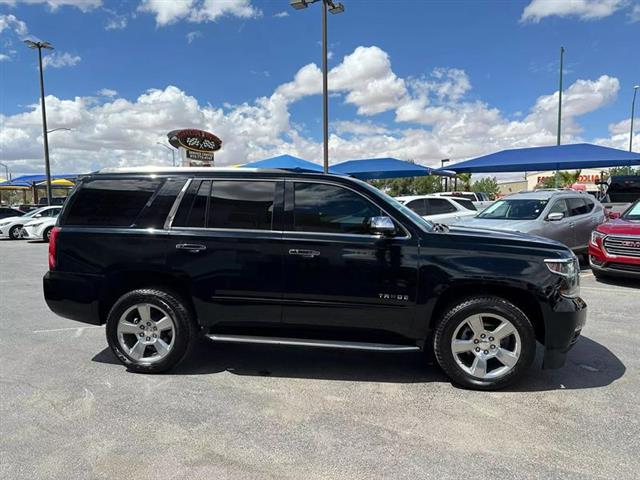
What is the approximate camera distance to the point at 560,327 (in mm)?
3652

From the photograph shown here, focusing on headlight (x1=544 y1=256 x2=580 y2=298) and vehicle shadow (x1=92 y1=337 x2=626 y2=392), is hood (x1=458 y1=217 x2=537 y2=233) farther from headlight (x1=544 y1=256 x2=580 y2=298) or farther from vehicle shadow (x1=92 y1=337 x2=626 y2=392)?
headlight (x1=544 y1=256 x2=580 y2=298)

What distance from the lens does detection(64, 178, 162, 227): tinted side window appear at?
13.7ft

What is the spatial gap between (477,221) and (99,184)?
312 inches

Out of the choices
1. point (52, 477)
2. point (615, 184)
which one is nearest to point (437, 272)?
point (52, 477)

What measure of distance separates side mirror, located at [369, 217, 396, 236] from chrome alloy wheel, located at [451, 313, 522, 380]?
955 mm

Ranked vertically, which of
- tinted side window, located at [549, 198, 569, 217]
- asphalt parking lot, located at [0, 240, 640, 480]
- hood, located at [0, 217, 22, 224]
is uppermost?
tinted side window, located at [549, 198, 569, 217]

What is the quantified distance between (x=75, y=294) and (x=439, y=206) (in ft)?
34.7

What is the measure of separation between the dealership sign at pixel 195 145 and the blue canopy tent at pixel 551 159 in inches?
414

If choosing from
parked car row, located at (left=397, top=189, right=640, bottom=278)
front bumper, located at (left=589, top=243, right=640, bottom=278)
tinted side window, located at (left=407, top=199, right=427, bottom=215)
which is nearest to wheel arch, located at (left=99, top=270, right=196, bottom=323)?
parked car row, located at (left=397, top=189, right=640, bottom=278)

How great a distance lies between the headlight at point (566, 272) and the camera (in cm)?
369

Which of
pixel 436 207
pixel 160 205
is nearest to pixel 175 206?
pixel 160 205

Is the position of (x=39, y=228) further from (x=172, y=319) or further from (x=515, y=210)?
(x=515, y=210)

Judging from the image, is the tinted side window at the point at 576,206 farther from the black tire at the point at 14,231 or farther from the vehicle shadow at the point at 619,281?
the black tire at the point at 14,231

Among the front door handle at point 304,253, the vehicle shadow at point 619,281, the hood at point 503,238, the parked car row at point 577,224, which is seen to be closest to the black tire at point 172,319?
the front door handle at point 304,253
